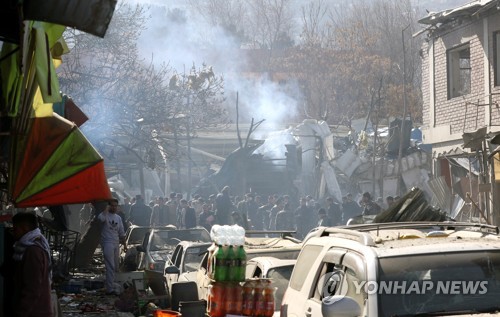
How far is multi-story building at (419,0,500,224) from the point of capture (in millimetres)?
19750

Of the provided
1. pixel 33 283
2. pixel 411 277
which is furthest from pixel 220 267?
pixel 411 277

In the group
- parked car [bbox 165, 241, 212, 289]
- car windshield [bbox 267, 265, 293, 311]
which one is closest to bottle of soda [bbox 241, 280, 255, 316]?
car windshield [bbox 267, 265, 293, 311]

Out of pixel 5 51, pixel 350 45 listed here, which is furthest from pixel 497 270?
pixel 350 45

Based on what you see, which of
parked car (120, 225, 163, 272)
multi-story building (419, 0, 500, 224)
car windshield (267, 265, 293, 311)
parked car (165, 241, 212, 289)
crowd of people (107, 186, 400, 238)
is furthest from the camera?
crowd of people (107, 186, 400, 238)

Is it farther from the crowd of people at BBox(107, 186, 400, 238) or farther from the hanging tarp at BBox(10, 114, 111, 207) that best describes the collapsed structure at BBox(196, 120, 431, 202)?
the hanging tarp at BBox(10, 114, 111, 207)

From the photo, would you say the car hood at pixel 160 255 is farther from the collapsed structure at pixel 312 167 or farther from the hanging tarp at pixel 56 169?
the collapsed structure at pixel 312 167

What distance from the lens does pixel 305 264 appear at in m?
7.55

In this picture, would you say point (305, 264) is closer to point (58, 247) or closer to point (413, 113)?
point (58, 247)

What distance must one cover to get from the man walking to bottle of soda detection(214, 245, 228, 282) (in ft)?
29.7

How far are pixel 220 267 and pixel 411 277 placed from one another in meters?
1.68

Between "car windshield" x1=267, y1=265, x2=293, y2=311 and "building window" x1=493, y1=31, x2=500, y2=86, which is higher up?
"building window" x1=493, y1=31, x2=500, y2=86

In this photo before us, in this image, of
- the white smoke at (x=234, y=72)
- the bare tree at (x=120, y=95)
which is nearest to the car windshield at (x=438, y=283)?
the bare tree at (x=120, y=95)

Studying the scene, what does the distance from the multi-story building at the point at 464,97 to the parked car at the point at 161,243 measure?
555 centimetres

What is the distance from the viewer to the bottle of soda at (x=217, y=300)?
7098 mm
